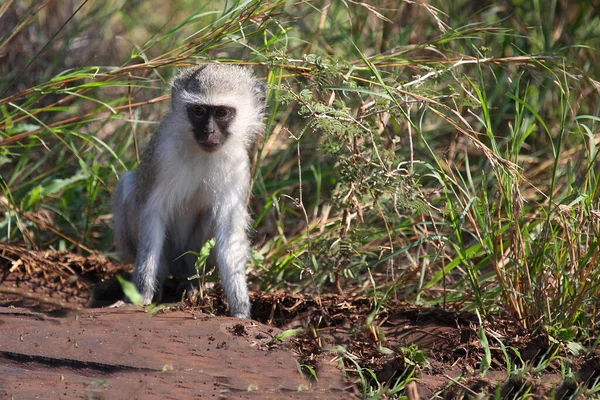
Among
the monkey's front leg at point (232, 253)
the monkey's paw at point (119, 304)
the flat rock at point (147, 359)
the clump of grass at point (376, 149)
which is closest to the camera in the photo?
the flat rock at point (147, 359)

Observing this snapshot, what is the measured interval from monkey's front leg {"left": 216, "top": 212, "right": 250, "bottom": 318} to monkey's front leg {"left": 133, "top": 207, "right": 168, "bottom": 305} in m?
0.33

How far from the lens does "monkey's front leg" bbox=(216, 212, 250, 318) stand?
4266 millimetres

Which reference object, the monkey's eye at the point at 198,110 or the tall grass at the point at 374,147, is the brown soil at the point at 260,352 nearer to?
the tall grass at the point at 374,147

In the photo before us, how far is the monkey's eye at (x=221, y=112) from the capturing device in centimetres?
431

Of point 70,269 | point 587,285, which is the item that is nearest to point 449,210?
point 587,285

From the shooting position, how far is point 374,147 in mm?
3703

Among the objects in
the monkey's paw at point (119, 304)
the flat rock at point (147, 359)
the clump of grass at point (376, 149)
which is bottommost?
the monkey's paw at point (119, 304)

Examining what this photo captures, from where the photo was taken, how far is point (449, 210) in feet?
12.4

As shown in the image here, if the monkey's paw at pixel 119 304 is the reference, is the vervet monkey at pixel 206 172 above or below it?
above

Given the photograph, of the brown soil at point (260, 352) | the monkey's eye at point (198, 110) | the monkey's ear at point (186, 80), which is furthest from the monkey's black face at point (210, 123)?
the brown soil at point (260, 352)

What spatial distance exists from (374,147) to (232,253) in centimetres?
109

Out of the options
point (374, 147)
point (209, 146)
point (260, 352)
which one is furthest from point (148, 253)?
point (374, 147)

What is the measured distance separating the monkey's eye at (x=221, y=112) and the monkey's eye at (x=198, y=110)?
0.06 meters

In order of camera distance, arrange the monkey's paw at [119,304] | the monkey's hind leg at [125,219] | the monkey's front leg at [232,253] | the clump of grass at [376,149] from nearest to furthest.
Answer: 1. the clump of grass at [376,149]
2. the monkey's paw at [119,304]
3. the monkey's front leg at [232,253]
4. the monkey's hind leg at [125,219]
